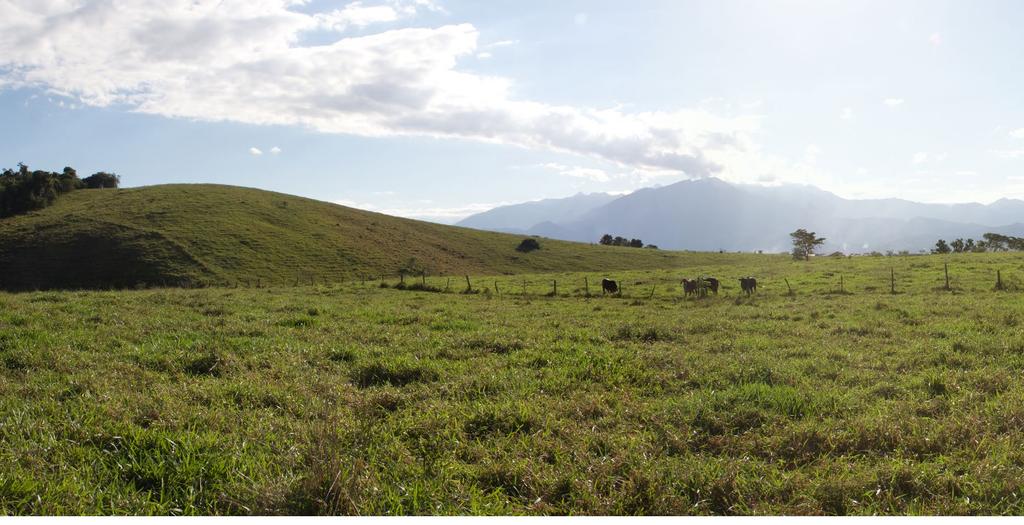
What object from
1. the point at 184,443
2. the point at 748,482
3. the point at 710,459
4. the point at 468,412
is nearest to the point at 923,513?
the point at 748,482

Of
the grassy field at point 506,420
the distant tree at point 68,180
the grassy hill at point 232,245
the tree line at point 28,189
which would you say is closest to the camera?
the grassy field at point 506,420

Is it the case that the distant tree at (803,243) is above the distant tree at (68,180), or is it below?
below

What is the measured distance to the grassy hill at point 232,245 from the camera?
59156mm

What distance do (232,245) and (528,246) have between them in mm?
45007

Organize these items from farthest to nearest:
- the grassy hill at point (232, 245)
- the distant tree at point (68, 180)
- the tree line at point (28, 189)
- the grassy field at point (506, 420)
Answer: the distant tree at point (68, 180), the tree line at point (28, 189), the grassy hill at point (232, 245), the grassy field at point (506, 420)

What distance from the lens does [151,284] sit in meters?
55.1

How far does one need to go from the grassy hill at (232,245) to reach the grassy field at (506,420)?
52.4m

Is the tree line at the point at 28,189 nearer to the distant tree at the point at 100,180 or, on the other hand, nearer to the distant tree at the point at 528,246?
the distant tree at the point at 100,180

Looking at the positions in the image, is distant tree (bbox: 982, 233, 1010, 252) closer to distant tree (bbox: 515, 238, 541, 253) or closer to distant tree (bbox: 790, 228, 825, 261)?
distant tree (bbox: 790, 228, 825, 261)

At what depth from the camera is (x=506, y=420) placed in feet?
23.1

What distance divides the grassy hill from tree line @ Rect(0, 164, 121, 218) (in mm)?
2138

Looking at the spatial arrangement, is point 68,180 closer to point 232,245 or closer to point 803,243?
point 232,245

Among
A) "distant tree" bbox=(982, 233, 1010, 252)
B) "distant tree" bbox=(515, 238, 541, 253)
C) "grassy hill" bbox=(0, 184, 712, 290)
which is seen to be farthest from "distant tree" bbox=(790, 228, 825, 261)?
"distant tree" bbox=(515, 238, 541, 253)

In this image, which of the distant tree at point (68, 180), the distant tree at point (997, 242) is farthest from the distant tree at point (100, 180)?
the distant tree at point (997, 242)
